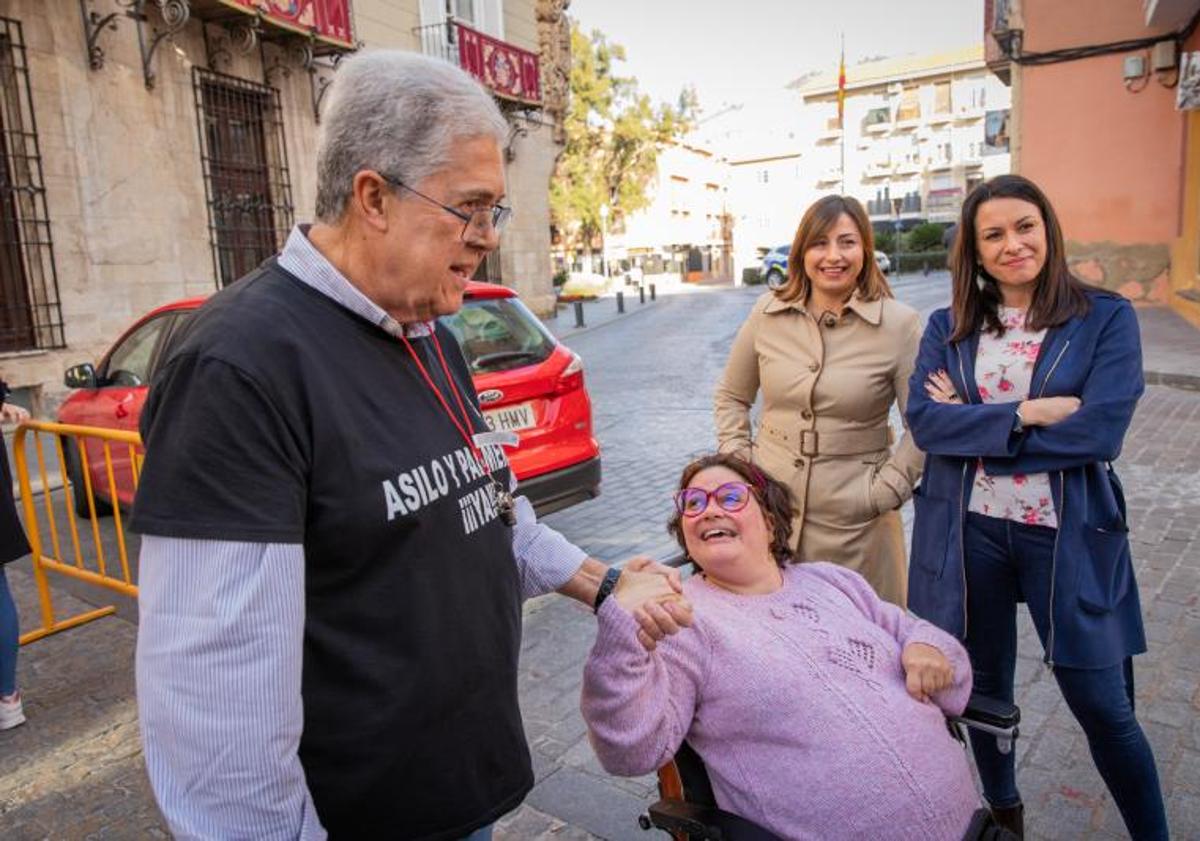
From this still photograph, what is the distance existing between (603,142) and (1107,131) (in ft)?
97.7

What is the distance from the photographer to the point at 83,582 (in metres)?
5.65

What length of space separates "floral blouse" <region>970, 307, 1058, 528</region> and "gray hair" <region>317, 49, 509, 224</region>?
175cm

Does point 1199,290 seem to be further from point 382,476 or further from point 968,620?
point 382,476

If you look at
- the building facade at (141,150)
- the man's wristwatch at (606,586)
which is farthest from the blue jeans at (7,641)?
the building facade at (141,150)

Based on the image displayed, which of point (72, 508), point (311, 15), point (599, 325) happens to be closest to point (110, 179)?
point (311, 15)

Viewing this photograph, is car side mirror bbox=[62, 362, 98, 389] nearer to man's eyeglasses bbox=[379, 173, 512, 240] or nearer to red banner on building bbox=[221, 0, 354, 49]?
man's eyeglasses bbox=[379, 173, 512, 240]

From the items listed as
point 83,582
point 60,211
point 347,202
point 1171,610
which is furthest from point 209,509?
point 60,211

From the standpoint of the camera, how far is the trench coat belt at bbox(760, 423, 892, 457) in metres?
3.07

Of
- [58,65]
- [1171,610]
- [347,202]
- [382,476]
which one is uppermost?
[58,65]

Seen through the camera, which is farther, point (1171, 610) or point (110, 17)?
point (110, 17)

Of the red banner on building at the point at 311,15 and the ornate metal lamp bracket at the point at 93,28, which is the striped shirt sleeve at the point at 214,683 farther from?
the red banner on building at the point at 311,15

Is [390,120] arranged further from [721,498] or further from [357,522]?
[721,498]

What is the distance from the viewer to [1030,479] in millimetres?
2465

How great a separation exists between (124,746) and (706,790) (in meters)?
2.63
